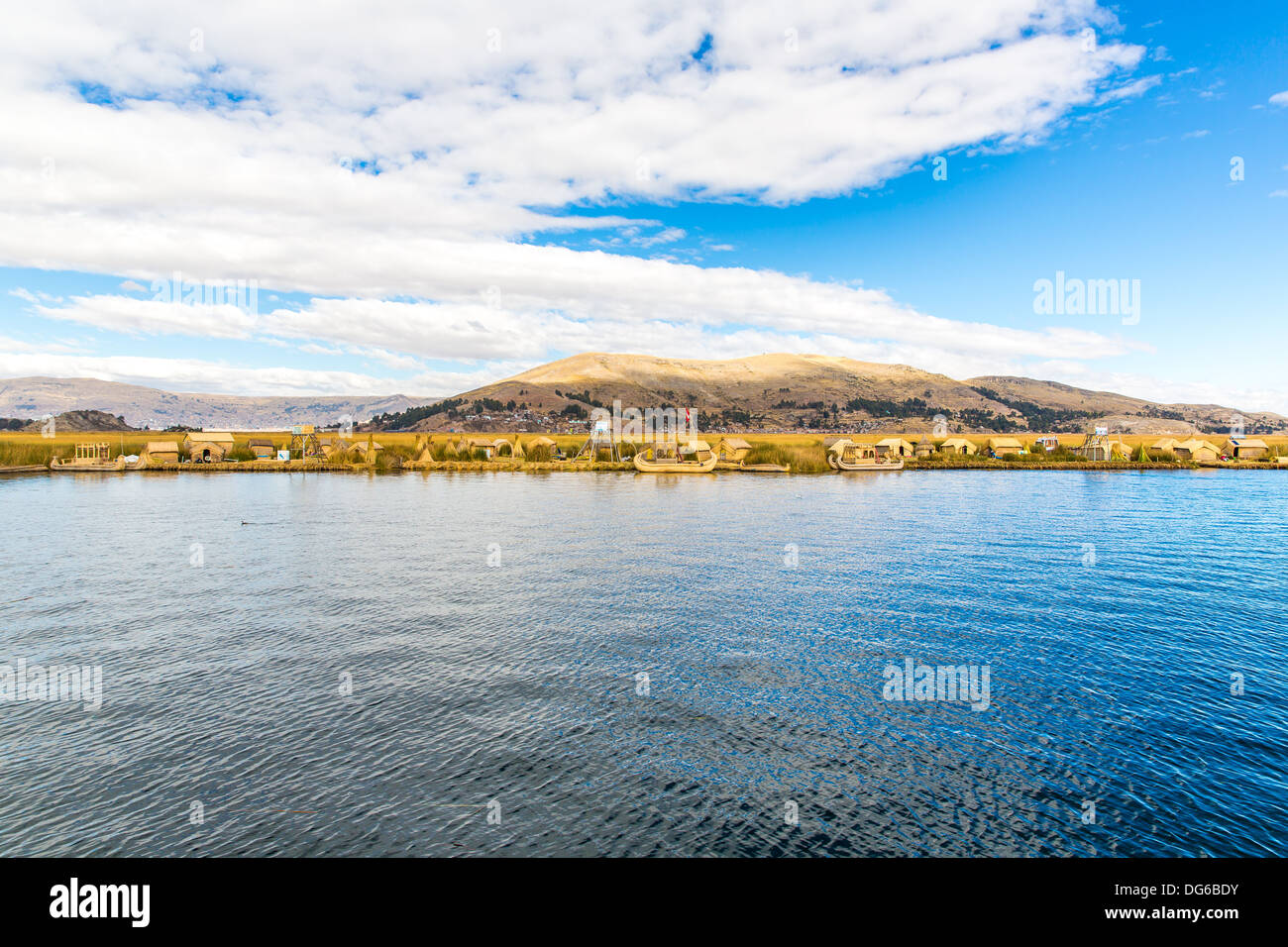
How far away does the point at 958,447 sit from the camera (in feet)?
450

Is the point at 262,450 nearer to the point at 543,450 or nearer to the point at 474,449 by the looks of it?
the point at 474,449

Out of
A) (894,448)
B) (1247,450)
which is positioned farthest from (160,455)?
(1247,450)

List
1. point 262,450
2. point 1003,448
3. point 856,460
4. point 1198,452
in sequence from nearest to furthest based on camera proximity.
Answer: point 856,460 < point 262,450 < point 1198,452 < point 1003,448

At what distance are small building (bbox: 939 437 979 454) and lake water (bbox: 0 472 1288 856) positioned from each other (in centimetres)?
10528

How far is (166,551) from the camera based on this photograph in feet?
115

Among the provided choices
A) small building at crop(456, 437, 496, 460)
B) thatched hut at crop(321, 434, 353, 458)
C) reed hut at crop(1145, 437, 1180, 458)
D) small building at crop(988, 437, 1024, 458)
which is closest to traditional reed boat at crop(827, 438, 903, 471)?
small building at crop(988, 437, 1024, 458)

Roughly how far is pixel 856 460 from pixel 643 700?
340 feet

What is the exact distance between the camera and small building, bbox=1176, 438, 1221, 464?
4813 inches

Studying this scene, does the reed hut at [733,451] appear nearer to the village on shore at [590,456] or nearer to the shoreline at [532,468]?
the village on shore at [590,456]

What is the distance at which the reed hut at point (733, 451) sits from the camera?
111431 millimetres

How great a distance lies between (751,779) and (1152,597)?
2266cm

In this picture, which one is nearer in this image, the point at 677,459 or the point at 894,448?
the point at 677,459
